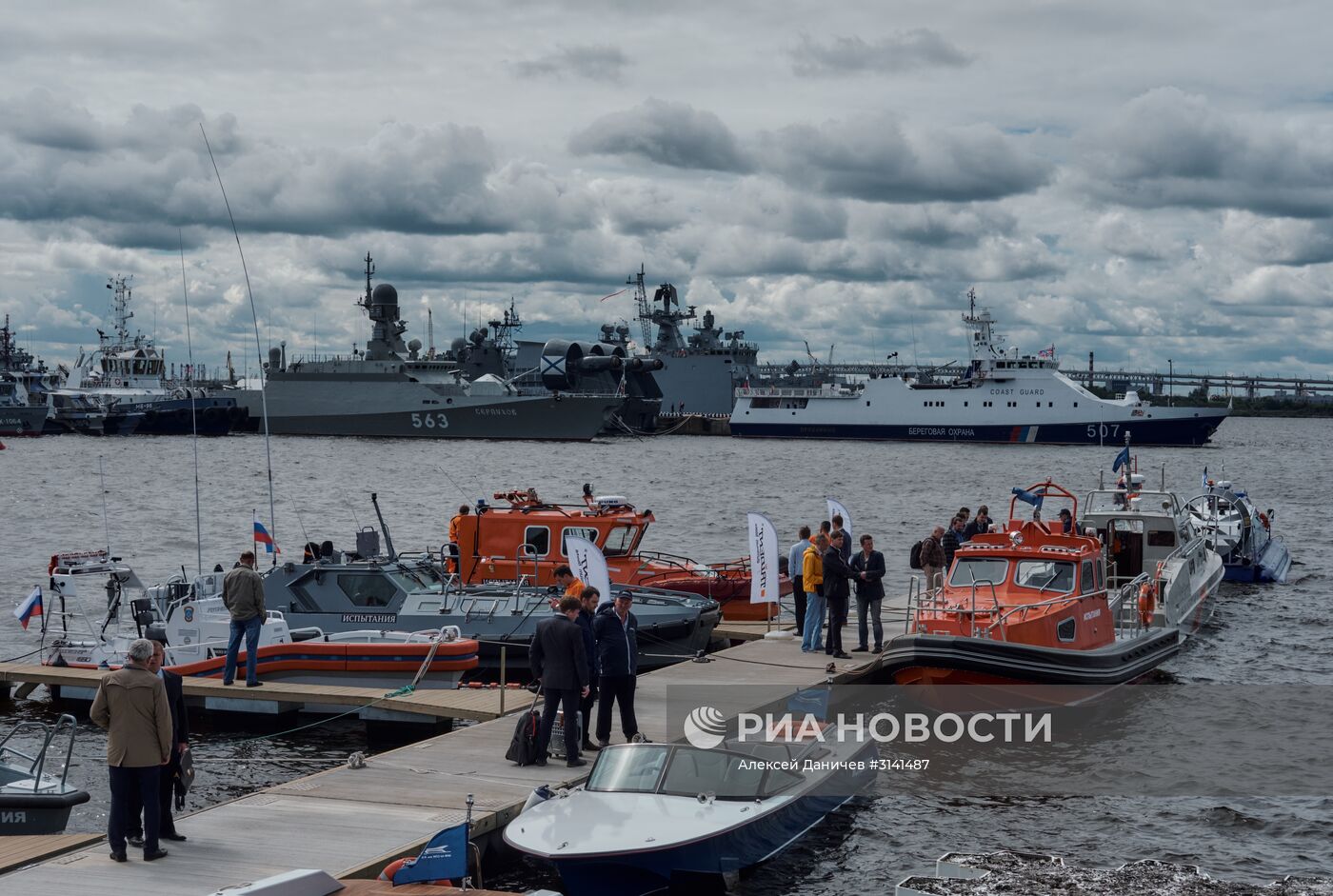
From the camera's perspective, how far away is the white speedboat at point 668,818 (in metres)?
9.85

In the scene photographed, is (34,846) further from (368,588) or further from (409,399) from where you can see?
(409,399)

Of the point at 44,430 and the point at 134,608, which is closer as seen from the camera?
the point at 134,608

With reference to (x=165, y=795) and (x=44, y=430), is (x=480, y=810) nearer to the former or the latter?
(x=165, y=795)

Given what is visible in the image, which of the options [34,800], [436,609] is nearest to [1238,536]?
[436,609]

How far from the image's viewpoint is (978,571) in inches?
727

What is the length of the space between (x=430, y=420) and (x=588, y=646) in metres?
101

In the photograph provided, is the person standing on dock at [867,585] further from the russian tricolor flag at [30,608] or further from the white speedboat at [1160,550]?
the russian tricolor flag at [30,608]

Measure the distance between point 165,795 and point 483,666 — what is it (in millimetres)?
9279

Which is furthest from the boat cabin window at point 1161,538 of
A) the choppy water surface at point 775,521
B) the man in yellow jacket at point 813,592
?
the man in yellow jacket at point 813,592

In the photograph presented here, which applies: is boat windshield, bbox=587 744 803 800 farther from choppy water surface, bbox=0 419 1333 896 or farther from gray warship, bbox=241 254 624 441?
gray warship, bbox=241 254 624 441

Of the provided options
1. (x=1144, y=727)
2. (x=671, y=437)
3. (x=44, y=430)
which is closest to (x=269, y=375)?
(x=44, y=430)

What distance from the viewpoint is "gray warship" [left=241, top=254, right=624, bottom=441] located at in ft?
360

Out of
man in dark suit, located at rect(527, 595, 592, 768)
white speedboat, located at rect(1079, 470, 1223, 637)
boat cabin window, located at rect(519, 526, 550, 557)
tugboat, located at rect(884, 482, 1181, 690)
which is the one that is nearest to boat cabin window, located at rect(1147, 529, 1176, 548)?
white speedboat, located at rect(1079, 470, 1223, 637)

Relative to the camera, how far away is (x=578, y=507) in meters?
23.5
